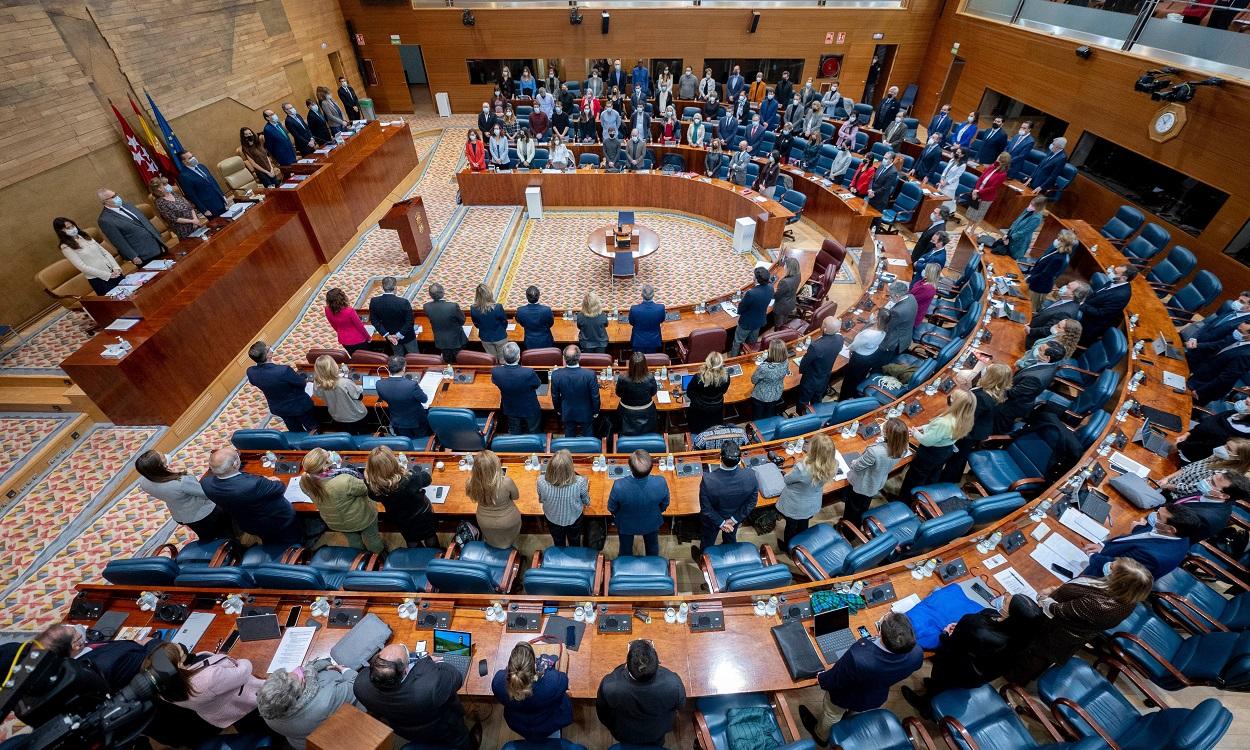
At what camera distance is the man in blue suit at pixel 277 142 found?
12203 mm

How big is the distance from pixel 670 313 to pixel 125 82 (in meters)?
12.5

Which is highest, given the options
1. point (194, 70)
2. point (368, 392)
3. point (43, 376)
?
point (194, 70)

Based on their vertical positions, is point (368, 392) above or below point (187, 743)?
above

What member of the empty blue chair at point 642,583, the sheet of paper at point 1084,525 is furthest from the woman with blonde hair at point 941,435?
the empty blue chair at point 642,583

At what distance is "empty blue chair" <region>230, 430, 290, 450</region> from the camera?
6.05 meters

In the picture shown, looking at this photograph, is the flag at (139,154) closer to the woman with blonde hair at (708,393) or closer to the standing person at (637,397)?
the standing person at (637,397)

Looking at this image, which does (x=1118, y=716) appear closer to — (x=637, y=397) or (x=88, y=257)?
(x=637, y=397)

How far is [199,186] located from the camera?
10.3 meters

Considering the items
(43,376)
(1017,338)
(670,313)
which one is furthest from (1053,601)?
(43,376)

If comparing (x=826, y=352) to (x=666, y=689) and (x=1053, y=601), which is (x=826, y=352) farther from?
(x=666, y=689)

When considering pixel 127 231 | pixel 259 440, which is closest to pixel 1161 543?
pixel 259 440

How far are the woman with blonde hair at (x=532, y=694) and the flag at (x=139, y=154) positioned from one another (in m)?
13.6

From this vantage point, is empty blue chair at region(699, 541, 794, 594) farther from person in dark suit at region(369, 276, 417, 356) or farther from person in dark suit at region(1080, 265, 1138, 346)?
person in dark suit at region(1080, 265, 1138, 346)

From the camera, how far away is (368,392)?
6.89 m
